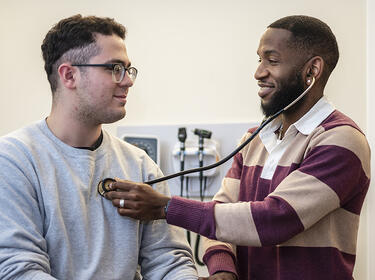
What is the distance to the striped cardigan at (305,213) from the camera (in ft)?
4.03

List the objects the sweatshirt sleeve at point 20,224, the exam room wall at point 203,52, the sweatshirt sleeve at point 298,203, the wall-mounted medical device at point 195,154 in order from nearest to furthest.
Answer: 1. the sweatshirt sleeve at point 20,224
2. the sweatshirt sleeve at point 298,203
3. the exam room wall at point 203,52
4. the wall-mounted medical device at point 195,154

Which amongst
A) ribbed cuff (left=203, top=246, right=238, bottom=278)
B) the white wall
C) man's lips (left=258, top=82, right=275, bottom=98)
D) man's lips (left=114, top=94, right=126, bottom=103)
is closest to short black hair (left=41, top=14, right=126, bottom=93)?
man's lips (left=114, top=94, right=126, bottom=103)

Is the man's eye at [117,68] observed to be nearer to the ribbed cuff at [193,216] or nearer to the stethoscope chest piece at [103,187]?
the stethoscope chest piece at [103,187]

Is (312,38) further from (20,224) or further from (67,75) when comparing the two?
(20,224)

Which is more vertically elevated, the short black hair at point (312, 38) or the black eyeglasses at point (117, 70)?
the short black hair at point (312, 38)

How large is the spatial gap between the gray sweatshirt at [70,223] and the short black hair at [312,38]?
2.07 feet

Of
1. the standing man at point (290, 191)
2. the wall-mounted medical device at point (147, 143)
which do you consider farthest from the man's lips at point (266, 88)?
the wall-mounted medical device at point (147, 143)

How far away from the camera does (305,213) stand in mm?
1219

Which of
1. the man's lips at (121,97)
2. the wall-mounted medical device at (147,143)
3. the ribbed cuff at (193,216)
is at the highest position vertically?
the man's lips at (121,97)

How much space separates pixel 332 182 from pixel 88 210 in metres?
0.69

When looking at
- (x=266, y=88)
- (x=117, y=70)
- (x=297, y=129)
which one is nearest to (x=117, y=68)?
(x=117, y=70)

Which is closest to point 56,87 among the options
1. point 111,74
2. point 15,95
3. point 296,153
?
point 111,74

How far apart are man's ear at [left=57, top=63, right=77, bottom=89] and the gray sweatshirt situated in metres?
0.16

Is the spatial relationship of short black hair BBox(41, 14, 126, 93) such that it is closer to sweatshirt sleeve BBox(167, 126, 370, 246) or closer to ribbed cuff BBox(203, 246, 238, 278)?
sweatshirt sleeve BBox(167, 126, 370, 246)
